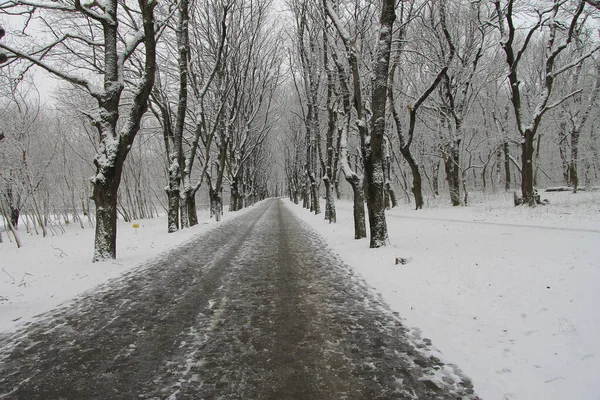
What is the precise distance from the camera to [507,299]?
536 centimetres

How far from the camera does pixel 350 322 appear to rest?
4.73 meters

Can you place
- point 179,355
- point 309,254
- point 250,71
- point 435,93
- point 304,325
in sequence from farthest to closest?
point 250,71 → point 435,93 → point 309,254 → point 304,325 → point 179,355

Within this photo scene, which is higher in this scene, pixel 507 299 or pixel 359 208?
pixel 359 208

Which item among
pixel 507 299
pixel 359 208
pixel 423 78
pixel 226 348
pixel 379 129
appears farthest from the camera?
pixel 423 78

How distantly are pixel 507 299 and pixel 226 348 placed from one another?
442 centimetres

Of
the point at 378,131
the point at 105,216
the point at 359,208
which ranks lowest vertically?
the point at 359,208

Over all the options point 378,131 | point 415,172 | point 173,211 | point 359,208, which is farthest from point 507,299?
point 415,172

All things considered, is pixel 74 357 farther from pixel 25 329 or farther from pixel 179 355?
pixel 25 329

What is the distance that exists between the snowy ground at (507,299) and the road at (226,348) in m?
0.45

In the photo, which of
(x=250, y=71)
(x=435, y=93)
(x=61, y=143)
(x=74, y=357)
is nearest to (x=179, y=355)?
(x=74, y=357)

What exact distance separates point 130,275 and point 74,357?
13.9 ft

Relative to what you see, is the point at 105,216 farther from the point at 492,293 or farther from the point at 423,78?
the point at 423,78

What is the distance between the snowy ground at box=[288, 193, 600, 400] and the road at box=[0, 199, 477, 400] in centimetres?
45

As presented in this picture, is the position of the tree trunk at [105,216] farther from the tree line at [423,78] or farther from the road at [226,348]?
the tree line at [423,78]
